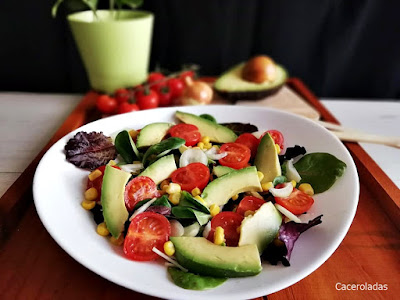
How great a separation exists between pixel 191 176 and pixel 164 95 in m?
0.83

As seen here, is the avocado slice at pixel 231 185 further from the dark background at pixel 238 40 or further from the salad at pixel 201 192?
the dark background at pixel 238 40

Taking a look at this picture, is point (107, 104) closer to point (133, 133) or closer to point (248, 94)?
point (133, 133)

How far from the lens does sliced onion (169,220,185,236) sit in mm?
937

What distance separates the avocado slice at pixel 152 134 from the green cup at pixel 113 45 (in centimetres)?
67

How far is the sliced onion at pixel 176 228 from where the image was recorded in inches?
36.9

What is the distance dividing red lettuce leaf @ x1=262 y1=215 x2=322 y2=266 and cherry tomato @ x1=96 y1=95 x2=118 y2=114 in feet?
3.52

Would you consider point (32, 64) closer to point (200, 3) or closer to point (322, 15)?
point (200, 3)

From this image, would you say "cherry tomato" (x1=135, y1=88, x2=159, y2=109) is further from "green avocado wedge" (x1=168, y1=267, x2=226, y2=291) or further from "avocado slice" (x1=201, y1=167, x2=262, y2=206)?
"green avocado wedge" (x1=168, y1=267, x2=226, y2=291)

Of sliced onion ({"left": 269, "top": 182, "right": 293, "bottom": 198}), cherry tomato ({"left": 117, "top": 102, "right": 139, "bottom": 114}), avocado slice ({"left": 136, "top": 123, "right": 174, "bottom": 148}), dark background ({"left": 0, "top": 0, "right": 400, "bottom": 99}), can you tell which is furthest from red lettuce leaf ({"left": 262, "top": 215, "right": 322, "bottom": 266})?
dark background ({"left": 0, "top": 0, "right": 400, "bottom": 99})

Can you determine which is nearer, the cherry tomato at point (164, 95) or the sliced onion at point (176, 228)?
the sliced onion at point (176, 228)

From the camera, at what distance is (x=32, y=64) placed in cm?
242

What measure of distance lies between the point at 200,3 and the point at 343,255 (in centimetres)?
171

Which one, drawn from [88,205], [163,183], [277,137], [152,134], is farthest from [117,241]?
[277,137]

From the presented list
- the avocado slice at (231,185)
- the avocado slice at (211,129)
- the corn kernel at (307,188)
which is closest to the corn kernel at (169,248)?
the avocado slice at (231,185)
